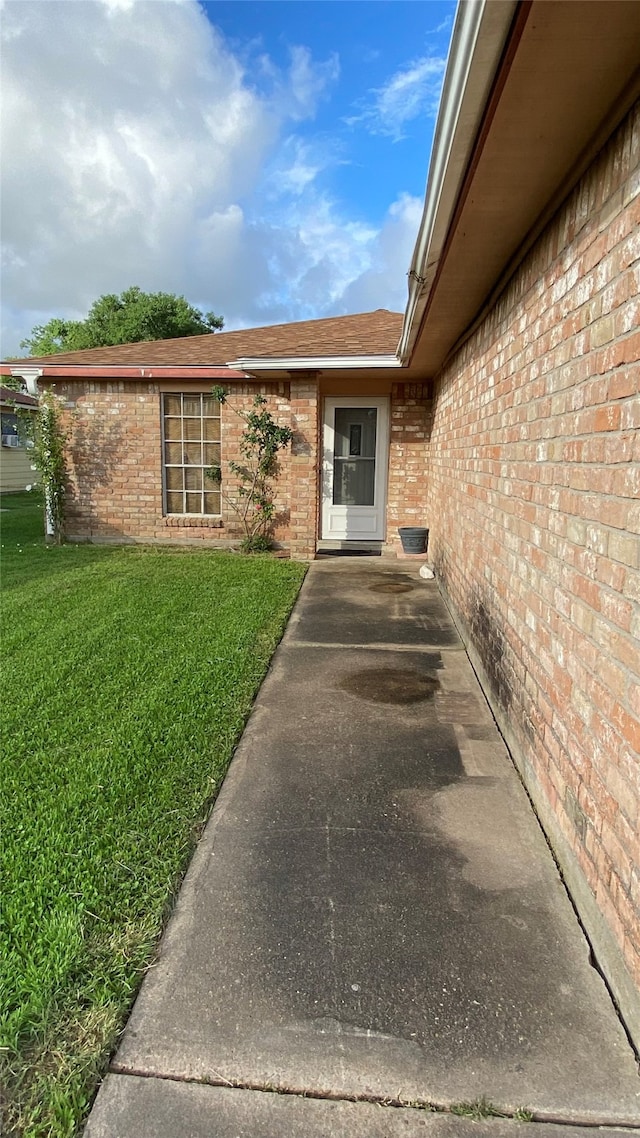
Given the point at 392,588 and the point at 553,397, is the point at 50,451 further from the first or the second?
the point at 553,397

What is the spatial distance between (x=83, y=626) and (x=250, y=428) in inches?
196

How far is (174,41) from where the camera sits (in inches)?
284

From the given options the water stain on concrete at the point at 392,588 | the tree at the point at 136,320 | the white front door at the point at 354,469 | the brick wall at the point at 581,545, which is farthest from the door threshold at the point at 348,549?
the tree at the point at 136,320

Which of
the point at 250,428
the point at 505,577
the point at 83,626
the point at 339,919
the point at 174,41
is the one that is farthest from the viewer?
the point at 250,428

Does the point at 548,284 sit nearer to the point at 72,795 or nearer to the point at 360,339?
the point at 72,795

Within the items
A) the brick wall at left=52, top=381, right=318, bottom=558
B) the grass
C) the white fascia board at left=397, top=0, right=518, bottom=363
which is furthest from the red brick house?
Result: the brick wall at left=52, top=381, right=318, bottom=558

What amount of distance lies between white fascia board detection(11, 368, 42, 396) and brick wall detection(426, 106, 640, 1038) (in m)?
8.36

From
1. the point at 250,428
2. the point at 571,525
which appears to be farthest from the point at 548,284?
the point at 250,428

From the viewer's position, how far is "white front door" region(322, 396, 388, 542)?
972cm

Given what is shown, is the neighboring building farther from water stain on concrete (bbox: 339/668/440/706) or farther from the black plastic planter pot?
water stain on concrete (bbox: 339/668/440/706)

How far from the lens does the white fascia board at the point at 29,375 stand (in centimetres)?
980

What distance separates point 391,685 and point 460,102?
324 cm

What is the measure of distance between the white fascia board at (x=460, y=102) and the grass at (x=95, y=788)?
9.52ft

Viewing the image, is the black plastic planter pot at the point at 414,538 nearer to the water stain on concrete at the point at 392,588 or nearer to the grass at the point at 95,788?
the water stain on concrete at the point at 392,588
